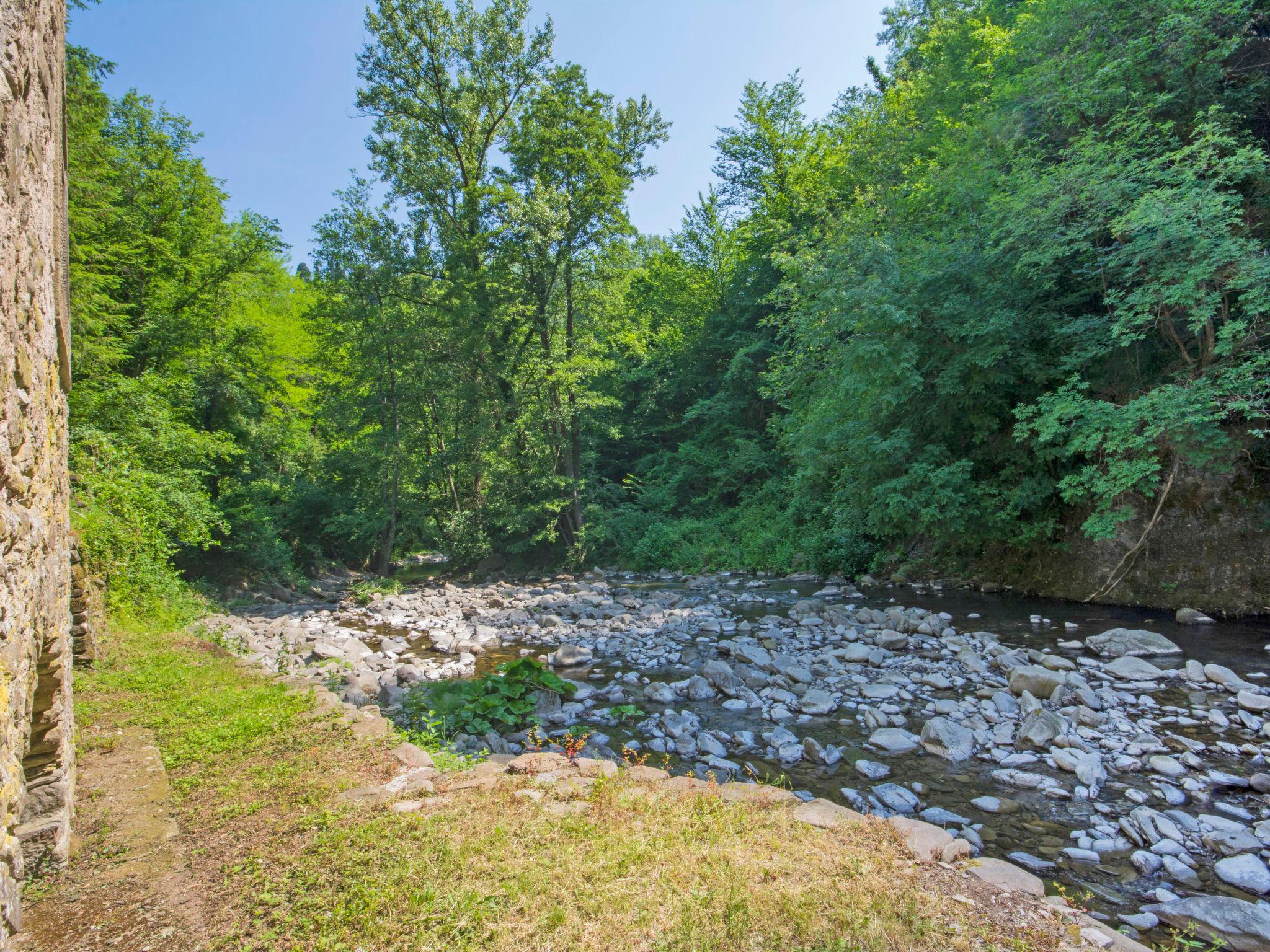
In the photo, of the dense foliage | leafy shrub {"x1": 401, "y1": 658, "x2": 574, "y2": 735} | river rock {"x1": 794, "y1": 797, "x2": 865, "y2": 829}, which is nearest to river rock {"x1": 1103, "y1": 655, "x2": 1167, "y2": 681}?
river rock {"x1": 794, "y1": 797, "x2": 865, "y2": 829}

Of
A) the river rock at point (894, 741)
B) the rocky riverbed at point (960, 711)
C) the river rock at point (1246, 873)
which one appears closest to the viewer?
the river rock at point (1246, 873)

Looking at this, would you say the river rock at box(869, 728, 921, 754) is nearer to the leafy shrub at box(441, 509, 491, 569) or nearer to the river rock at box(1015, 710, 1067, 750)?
the river rock at box(1015, 710, 1067, 750)

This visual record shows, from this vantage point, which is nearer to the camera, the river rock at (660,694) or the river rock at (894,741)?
the river rock at (894,741)

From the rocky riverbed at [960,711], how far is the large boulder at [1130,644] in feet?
0.09

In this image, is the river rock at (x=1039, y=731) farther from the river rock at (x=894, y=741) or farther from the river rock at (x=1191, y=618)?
the river rock at (x=1191, y=618)

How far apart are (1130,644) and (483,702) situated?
726 cm

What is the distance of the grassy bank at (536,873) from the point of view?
6.73 feet

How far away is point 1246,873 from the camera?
2.98 metres

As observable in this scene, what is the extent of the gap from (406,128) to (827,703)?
18.6m

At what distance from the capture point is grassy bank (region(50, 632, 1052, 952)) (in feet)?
6.73

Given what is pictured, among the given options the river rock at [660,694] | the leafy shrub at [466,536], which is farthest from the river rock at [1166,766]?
the leafy shrub at [466,536]

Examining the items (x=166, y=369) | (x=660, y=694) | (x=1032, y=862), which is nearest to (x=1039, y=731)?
(x=1032, y=862)

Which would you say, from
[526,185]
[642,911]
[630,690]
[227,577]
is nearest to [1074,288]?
[630,690]

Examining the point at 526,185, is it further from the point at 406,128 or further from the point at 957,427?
the point at 957,427
